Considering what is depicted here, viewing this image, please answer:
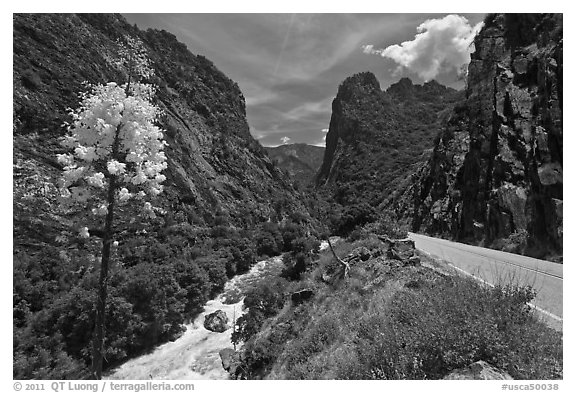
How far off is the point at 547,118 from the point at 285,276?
24.2 m

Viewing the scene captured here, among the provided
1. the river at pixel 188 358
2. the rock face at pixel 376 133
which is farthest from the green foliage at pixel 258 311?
the rock face at pixel 376 133

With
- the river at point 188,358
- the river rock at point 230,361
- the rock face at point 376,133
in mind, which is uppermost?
the rock face at point 376,133

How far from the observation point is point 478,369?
14.3 feet

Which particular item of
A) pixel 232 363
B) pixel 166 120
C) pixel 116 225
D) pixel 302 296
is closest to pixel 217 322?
pixel 232 363

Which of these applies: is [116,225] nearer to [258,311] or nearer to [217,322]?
[258,311]

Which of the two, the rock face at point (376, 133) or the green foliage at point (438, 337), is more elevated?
the rock face at point (376, 133)

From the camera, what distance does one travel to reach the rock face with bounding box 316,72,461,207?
12681cm

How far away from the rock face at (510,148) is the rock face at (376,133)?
224ft

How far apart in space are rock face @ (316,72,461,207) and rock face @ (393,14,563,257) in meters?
68.3

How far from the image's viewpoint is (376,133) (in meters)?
151

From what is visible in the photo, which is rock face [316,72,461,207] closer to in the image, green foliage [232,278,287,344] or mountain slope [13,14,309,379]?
mountain slope [13,14,309,379]

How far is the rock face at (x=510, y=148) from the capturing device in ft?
58.9

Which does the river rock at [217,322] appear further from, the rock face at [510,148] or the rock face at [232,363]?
the rock face at [510,148]

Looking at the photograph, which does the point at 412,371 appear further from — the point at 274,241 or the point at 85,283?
the point at 274,241
